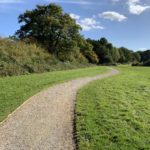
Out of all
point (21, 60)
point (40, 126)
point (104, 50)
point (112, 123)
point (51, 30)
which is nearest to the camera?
point (40, 126)

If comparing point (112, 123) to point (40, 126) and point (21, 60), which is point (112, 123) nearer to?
point (40, 126)

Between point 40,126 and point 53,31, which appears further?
point 53,31

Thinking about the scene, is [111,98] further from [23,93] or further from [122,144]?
[122,144]

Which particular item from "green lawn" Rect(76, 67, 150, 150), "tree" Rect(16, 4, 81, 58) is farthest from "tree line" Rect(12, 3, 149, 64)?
"green lawn" Rect(76, 67, 150, 150)

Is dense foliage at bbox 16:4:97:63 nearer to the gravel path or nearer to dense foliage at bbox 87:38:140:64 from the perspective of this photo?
the gravel path

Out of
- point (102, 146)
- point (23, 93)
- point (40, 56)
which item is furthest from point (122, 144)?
point (40, 56)

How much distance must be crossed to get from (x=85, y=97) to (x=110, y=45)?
8706 cm

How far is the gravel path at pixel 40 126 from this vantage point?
23.3ft

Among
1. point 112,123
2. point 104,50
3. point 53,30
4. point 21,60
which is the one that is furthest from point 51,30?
point 104,50

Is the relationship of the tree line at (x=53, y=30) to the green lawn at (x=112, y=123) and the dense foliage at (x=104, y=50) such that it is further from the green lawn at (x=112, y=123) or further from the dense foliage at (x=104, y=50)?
the dense foliage at (x=104, y=50)

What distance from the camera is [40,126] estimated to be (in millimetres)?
8453

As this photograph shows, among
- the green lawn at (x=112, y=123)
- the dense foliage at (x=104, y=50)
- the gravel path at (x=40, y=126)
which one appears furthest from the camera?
the dense foliage at (x=104, y=50)

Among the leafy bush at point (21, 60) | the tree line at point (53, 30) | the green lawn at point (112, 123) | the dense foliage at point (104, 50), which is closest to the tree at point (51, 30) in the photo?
the tree line at point (53, 30)

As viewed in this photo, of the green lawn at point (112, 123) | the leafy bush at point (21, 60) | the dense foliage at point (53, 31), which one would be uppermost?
the dense foliage at point (53, 31)
